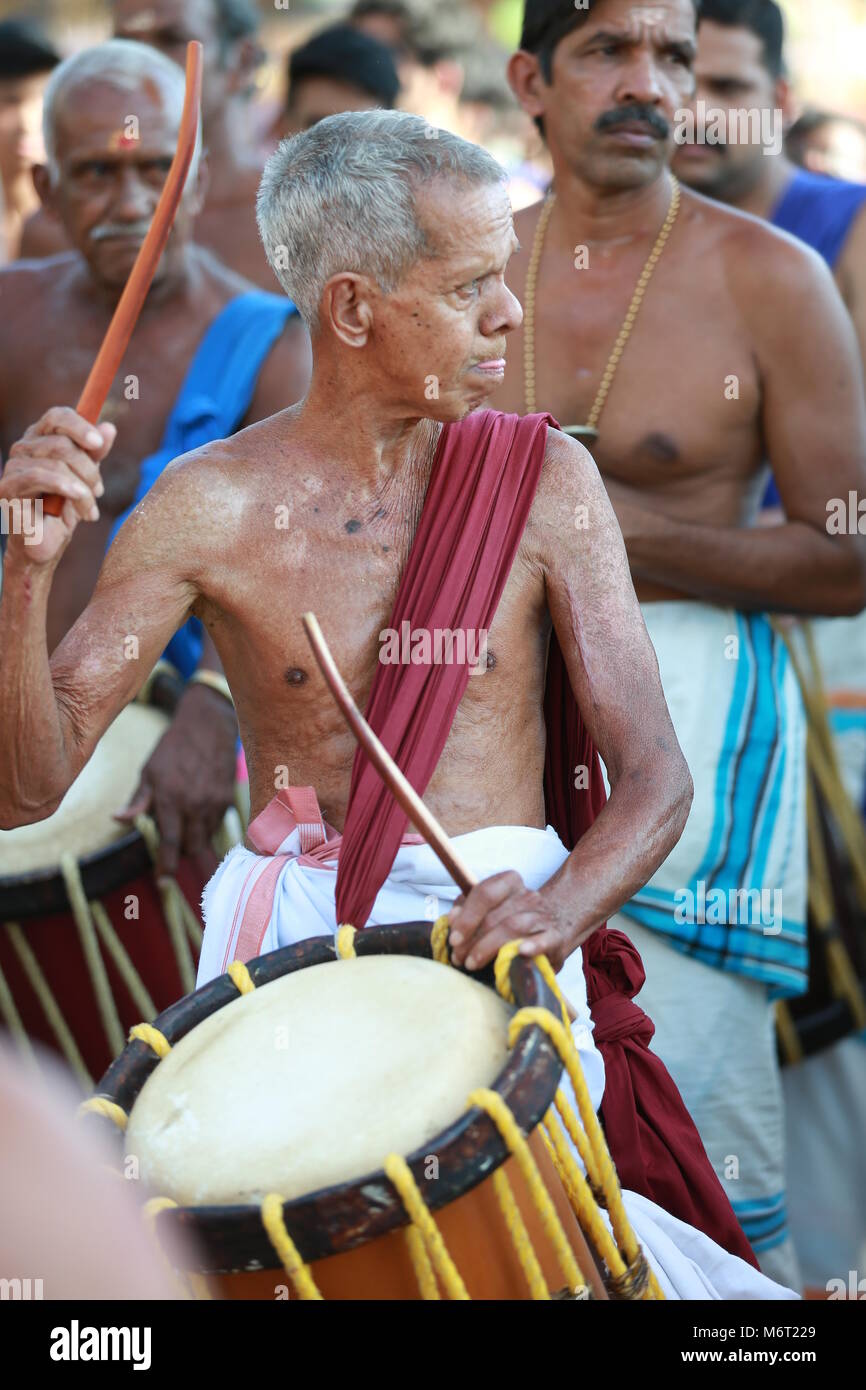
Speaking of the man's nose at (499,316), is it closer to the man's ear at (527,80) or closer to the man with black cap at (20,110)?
the man's ear at (527,80)

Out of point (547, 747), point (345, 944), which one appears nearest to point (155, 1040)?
point (345, 944)

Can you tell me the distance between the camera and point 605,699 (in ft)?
8.26

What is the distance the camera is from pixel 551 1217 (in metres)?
1.99

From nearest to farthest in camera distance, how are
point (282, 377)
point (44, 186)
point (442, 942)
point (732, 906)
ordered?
point (442, 942)
point (732, 906)
point (282, 377)
point (44, 186)

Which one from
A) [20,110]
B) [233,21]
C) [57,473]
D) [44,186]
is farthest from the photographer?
[20,110]

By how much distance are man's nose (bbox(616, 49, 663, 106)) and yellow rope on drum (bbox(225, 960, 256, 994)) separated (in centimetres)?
210

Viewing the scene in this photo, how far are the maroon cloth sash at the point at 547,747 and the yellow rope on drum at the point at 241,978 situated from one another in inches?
9.1

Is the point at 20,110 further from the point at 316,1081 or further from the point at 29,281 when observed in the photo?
the point at 316,1081

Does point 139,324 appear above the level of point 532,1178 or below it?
above

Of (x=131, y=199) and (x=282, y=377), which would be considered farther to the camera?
(x=131, y=199)

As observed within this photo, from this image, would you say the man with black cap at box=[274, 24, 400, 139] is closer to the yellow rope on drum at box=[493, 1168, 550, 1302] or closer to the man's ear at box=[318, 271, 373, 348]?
the man's ear at box=[318, 271, 373, 348]

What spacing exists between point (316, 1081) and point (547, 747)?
2.79 ft
